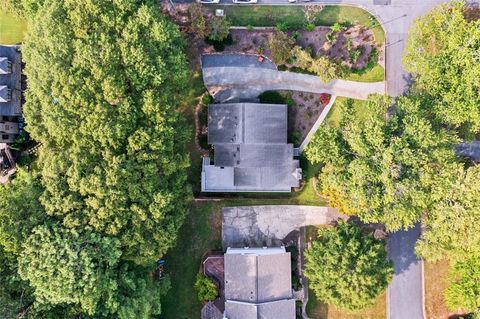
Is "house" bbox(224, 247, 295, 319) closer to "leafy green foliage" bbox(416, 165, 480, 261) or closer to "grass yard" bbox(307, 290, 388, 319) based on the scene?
"grass yard" bbox(307, 290, 388, 319)

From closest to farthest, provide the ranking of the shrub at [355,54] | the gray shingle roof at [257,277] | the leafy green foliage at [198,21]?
1. the gray shingle roof at [257,277]
2. the leafy green foliage at [198,21]
3. the shrub at [355,54]

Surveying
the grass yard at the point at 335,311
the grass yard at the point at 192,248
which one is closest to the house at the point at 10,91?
the grass yard at the point at 192,248

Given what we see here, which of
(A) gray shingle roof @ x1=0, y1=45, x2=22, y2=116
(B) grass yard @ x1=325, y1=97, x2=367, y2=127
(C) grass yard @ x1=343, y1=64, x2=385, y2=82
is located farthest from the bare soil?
(A) gray shingle roof @ x1=0, y1=45, x2=22, y2=116

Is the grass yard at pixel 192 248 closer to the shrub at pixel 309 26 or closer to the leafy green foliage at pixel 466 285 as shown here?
the leafy green foliage at pixel 466 285

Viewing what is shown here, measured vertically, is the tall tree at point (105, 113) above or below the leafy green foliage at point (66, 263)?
above

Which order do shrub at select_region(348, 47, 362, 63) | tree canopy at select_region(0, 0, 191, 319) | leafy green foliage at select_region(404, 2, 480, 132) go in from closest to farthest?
tree canopy at select_region(0, 0, 191, 319)
leafy green foliage at select_region(404, 2, 480, 132)
shrub at select_region(348, 47, 362, 63)

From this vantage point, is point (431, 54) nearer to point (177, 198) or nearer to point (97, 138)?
point (177, 198)

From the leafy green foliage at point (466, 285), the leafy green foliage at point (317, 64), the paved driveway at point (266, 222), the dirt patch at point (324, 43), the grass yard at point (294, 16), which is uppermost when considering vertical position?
the grass yard at point (294, 16)
